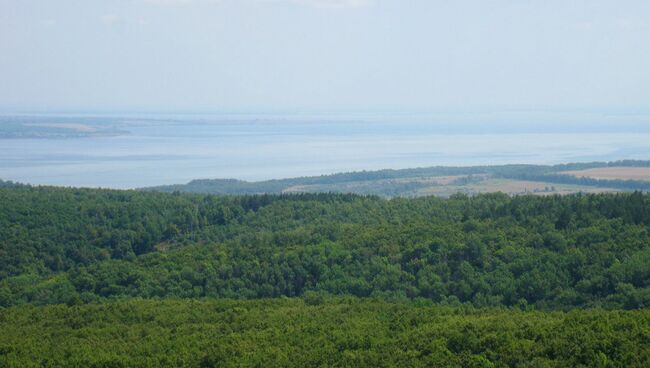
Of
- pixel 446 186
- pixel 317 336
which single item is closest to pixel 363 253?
pixel 317 336

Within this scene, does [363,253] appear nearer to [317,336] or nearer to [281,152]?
[317,336]

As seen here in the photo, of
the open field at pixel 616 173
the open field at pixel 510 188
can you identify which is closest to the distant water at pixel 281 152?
the open field at pixel 616 173

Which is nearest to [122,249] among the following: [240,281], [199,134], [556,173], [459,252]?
[240,281]

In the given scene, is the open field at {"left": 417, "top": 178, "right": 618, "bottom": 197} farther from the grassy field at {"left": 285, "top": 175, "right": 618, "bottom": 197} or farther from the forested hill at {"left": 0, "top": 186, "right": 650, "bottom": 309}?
the forested hill at {"left": 0, "top": 186, "right": 650, "bottom": 309}

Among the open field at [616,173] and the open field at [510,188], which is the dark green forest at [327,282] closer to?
the open field at [510,188]

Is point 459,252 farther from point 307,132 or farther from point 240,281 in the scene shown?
point 307,132

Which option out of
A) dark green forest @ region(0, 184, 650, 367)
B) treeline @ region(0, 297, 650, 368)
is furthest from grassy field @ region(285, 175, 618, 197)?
treeline @ region(0, 297, 650, 368)

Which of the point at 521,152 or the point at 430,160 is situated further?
the point at 521,152

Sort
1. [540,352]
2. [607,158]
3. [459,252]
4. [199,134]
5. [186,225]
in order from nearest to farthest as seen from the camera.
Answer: [540,352] → [459,252] → [186,225] → [607,158] → [199,134]
